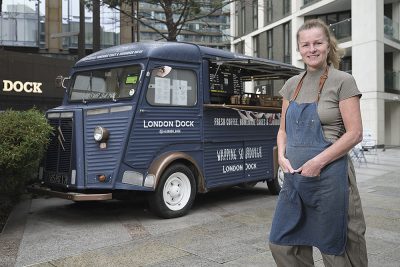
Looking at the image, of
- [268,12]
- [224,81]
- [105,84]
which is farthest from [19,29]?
[224,81]

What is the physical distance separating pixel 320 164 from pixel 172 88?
15.3ft

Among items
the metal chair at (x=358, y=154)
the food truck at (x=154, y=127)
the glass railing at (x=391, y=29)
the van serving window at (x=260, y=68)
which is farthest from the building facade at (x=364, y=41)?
the food truck at (x=154, y=127)

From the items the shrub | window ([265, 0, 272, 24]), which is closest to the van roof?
the shrub

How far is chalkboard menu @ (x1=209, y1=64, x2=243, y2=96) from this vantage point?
25.6 ft

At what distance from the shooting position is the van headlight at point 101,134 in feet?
21.0

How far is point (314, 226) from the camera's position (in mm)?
2834

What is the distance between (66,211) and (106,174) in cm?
160

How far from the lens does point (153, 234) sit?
237 inches

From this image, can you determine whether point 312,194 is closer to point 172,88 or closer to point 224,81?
point 172,88

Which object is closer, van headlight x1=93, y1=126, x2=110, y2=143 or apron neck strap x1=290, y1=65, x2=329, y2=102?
apron neck strap x1=290, y1=65, x2=329, y2=102

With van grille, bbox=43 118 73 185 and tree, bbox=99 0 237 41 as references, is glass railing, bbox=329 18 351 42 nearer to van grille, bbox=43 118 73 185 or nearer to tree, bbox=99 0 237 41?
tree, bbox=99 0 237 41

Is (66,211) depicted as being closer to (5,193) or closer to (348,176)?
(5,193)

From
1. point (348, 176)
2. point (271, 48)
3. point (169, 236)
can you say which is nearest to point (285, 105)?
point (348, 176)

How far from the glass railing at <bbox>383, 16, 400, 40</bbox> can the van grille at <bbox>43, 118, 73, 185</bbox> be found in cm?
2287
